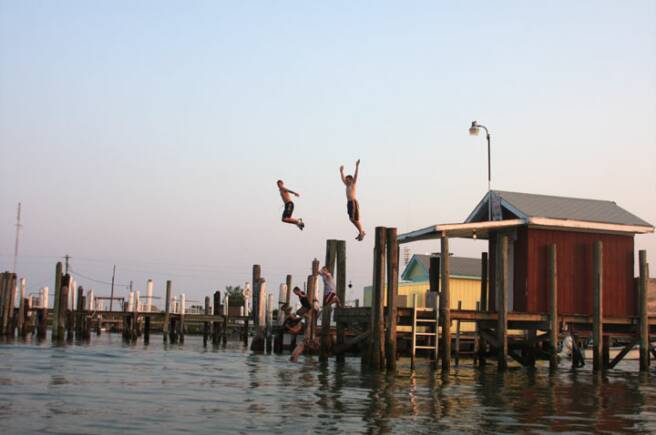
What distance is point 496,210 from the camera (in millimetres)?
31141

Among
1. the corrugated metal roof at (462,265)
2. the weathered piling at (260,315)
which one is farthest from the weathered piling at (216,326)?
the corrugated metal roof at (462,265)

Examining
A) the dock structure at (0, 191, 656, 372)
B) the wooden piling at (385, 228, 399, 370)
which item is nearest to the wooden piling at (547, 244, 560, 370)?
the dock structure at (0, 191, 656, 372)

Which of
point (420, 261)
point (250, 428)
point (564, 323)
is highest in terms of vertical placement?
point (420, 261)

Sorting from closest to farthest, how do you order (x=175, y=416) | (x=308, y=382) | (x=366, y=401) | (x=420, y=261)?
(x=175, y=416), (x=366, y=401), (x=308, y=382), (x=420, y=261)

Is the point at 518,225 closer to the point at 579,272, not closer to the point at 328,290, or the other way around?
the point at 579,272

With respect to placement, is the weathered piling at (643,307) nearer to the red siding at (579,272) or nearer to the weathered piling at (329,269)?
the red siding at (579,272)

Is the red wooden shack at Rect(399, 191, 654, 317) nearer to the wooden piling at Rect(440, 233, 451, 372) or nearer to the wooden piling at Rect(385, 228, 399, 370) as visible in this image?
the wooden piling at Rect(440, 233, 451, 372)

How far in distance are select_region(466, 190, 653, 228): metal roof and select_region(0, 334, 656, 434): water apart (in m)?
5.74

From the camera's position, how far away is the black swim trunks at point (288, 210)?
88.6ft

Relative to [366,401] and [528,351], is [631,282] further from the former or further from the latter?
[366,401]

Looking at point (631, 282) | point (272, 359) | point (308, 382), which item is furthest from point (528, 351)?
point (308, 382)

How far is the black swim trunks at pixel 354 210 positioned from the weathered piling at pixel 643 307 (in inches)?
351

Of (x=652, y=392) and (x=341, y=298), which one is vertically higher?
(x=341, y=298)

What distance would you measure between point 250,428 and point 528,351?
18602 mm
